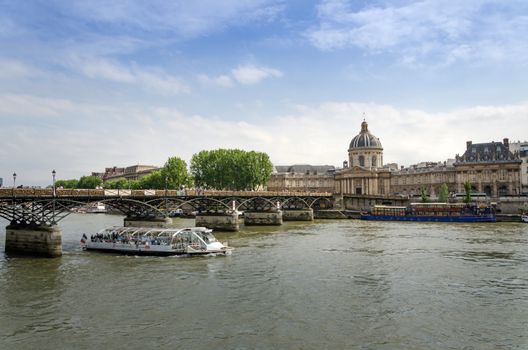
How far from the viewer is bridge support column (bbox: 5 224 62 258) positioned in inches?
1473

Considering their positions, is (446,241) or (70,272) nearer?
(70,272)

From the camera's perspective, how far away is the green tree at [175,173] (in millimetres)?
109688

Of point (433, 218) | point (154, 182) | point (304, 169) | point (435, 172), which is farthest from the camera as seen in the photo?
point (304, 169)

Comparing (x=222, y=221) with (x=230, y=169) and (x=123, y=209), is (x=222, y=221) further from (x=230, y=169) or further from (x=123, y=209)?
(x=230, y=169)

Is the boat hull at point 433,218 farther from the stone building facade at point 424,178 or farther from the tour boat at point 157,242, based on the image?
the tour boat at point 157,242

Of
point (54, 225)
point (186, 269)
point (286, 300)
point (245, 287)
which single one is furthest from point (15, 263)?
point (286, 300)

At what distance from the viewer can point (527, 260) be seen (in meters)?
35.5

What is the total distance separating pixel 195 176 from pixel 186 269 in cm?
8140

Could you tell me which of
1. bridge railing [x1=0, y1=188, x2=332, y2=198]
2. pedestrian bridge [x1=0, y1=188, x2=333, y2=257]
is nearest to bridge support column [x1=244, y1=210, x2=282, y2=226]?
pedestrian bridge [x1=0, y1=188, x2=333, y2=257]

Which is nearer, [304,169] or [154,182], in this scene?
[154,182]

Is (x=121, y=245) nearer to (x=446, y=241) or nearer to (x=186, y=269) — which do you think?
(x=186, y=269)

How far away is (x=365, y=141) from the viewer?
467 ft

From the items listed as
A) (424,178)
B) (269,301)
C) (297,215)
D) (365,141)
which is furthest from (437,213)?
(269,301)

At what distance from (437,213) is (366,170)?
57.3 m
